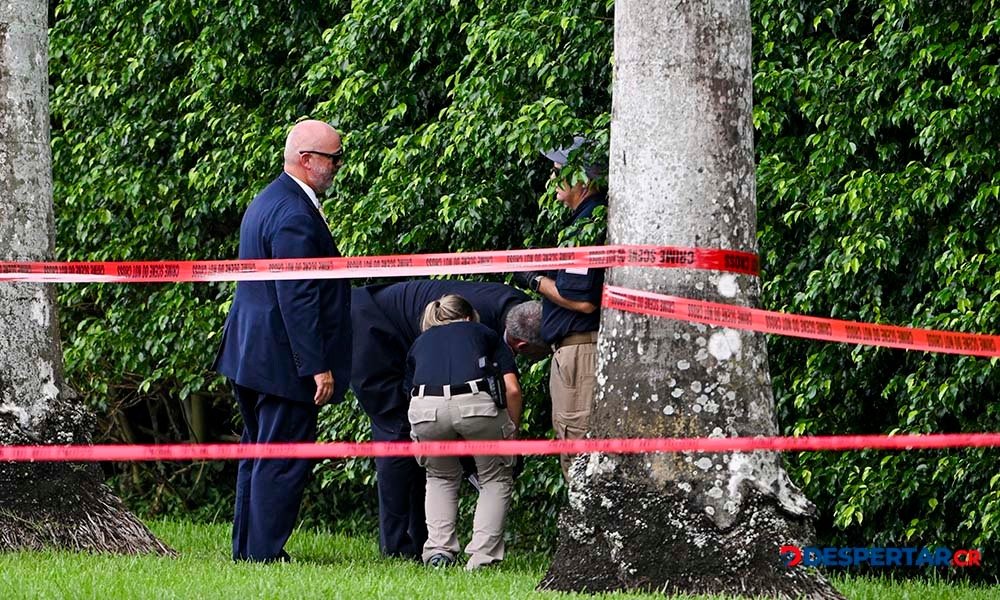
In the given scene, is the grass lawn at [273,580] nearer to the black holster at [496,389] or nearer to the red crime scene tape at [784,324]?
the black holster at [496,389]

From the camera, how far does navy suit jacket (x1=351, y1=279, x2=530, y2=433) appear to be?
8766 millimetres

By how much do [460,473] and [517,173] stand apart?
6.54 feet

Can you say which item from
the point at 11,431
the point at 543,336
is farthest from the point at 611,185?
the point at 11,431

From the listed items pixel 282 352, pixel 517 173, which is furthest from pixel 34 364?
pixel 517 173

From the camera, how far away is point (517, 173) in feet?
30.8

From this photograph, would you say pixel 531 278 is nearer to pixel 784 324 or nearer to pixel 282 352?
pixel 282 352

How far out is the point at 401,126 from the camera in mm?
9984

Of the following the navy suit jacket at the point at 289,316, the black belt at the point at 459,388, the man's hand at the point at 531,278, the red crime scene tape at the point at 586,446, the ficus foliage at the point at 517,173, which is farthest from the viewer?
the black belt at the point at 459,388

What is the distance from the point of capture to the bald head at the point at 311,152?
305 inches

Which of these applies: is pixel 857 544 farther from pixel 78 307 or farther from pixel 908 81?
pixel 78 307

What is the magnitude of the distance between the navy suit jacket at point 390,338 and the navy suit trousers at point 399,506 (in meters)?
0.21

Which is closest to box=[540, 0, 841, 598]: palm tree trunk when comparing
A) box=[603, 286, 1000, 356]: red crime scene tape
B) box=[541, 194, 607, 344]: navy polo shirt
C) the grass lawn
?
box=[603, 286, 1000, 356]: red crime scene tape

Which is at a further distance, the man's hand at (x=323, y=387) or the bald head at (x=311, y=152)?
the bald head at (x=311, y=152)

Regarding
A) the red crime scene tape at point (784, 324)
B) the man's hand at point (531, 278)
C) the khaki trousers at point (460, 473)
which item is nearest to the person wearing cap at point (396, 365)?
the man's hand at point (531, 278)
